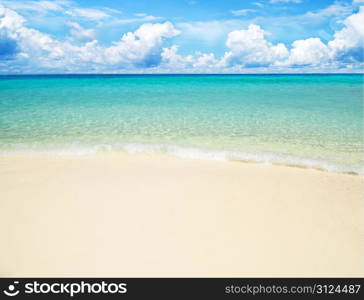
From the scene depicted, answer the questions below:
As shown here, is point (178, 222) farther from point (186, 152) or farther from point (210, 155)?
point (186, 152)

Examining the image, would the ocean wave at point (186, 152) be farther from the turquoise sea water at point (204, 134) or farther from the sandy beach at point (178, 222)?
the sandy beach at point (178, 222)

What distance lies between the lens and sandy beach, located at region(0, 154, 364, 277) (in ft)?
11.4

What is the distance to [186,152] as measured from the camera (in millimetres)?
8414

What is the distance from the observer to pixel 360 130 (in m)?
10.9

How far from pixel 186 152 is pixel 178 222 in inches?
166

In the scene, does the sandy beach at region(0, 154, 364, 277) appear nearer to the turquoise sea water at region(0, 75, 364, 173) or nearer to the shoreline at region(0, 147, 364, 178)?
the shoreline at region(0, 147, 364, 178)

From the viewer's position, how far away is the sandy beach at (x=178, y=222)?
11.4ft

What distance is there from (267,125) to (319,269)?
899 cm

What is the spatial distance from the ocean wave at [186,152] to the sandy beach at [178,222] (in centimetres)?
67

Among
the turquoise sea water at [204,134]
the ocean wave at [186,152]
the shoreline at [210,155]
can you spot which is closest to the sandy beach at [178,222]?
the shoreline at [210,155]

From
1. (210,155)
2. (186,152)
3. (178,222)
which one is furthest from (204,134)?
(178,222)

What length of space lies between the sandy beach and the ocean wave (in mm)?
671

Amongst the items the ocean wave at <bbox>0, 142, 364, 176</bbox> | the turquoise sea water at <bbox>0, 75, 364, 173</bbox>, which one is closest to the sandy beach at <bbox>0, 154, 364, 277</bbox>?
the ocean wave at <bbox>0, 142, 364, 176</bbox>

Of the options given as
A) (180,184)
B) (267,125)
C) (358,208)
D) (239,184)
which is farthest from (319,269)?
(267,125)
